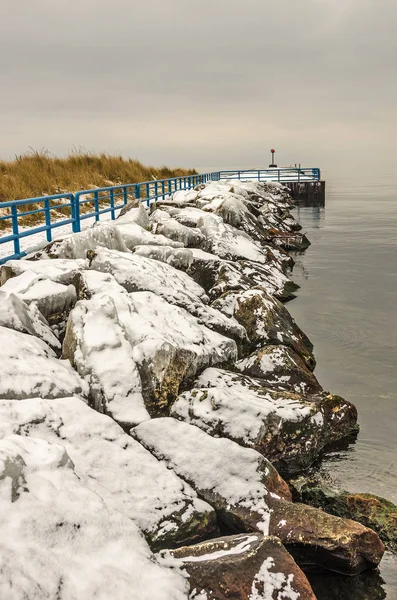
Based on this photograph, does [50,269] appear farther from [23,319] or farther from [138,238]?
[138,238]

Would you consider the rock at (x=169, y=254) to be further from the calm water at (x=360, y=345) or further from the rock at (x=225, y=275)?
the calm water at (x=360, y=345)

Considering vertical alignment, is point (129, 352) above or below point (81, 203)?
below

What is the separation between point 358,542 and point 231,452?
1035 millimetres

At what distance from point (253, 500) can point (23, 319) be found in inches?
104

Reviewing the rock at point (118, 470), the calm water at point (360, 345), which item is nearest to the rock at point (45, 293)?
the rock at point (118, 470)

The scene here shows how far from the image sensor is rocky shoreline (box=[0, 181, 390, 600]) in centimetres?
294

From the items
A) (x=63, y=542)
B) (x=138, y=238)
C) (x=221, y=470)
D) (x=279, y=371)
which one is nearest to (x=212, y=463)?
(x=221, y=470)

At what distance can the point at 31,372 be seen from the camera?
172 inches

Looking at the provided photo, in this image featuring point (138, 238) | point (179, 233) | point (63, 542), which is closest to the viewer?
point (63, 542)

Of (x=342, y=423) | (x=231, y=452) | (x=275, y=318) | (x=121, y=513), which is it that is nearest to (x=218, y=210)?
(x=275, y=318)

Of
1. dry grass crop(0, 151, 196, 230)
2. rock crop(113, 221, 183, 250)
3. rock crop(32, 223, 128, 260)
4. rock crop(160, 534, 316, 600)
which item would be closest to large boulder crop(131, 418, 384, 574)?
rock crop(160, 534, 316, 600)

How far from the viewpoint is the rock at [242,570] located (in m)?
2.97

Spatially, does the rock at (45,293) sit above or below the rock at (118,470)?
above

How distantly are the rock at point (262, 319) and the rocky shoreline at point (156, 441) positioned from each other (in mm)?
21
